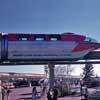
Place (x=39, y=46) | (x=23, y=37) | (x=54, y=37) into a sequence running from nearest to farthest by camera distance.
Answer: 1. (x=39, y=46)
2. (x=23, y=37)
3. (x=54, y=37)

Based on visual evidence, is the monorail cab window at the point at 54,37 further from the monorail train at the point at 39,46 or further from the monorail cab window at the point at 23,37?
the monorail cab window at the point at 23,37

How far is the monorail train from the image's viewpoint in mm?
30438

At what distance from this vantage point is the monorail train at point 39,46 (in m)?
30.4

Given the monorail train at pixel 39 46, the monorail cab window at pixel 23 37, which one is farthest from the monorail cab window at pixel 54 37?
the monorail cab window at pixel 23 37

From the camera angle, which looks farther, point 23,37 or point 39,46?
point 23,37

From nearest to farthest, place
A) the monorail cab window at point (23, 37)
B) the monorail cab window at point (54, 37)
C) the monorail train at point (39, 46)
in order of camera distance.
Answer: the monorail train at point (39, 46) < the monorail cab window at point (23, 37) < the monorail cab window at point (54, 37)

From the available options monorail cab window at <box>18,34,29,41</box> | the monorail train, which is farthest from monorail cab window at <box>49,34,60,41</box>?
monorail cab window at <box>18,34,29,41</box>

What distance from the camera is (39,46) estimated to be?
30.6 metres

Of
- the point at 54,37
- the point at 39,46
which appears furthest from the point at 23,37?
the point at 54,37

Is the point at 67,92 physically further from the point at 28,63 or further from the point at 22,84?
the point at 22,84

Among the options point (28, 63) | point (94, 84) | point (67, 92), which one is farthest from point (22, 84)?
point (28, 63)

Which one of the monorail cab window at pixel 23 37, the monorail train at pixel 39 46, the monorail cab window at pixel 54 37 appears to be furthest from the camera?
the monorail cab window at pixel 54 37

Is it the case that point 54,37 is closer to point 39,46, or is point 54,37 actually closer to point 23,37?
point 39,46

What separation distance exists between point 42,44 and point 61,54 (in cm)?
207
